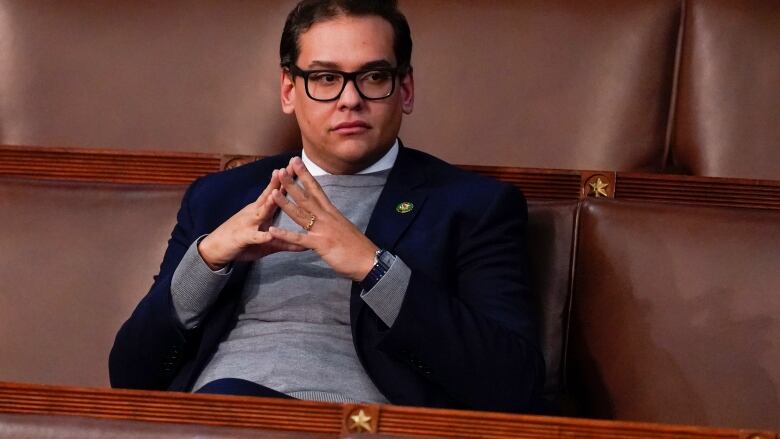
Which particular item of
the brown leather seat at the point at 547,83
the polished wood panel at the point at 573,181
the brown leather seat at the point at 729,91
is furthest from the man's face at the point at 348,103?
the brown leather seat at the point at 729,91

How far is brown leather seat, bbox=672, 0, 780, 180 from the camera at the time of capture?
1.10 m

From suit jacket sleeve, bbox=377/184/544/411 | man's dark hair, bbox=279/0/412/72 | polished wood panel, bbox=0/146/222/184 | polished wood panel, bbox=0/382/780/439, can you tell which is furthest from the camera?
polished wood panel, bbox=0/146/222/184

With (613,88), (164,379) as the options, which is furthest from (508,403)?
(613,88)

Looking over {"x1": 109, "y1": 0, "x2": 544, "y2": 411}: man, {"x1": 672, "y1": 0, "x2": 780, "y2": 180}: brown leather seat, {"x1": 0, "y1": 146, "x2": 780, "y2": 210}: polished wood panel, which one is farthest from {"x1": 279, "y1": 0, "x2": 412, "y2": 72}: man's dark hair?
{"x1": 672, "y1": 0, "x2": 780, "y2": 180}: brown leather seat

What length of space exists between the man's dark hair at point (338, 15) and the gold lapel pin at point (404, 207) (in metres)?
0.10

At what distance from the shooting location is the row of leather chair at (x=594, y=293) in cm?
87

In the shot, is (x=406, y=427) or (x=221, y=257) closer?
(x=406, y=427)

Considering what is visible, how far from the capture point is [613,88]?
44.1 inches

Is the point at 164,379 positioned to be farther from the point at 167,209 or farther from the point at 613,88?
the point at 613,88

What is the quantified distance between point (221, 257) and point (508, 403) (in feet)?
0.67

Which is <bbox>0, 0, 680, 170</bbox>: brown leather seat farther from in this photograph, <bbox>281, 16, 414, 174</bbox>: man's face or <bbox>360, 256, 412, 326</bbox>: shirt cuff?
<bbox>360, 256, 412, 326</bbox>: shirt cuff

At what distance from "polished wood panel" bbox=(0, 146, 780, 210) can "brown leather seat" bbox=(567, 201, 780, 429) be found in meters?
0.05

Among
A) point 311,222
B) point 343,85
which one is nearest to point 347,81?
point 343,85

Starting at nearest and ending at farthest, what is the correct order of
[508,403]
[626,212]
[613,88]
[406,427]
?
[406,427] < [508,403] < [626,212] < [613,88]
